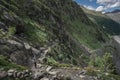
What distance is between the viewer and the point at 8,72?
2109 centimetres

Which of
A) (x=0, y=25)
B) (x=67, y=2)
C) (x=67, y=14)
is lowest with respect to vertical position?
(x=0, y=25)

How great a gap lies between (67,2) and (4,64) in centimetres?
16738

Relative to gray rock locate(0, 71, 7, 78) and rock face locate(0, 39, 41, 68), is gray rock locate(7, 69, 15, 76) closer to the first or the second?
gray rock locate(0, 71, 7, 78)

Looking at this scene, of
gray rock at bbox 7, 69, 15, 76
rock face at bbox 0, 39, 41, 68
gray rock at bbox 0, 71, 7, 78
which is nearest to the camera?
gray rock at bbox 0, 71, 7, 78

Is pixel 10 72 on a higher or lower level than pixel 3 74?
higher

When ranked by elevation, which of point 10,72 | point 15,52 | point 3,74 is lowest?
point 3,74

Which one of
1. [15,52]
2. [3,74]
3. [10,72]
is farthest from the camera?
[15,52]

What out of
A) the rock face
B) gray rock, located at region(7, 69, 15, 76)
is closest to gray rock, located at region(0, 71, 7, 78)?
gray rock, located at region(7, 69, 15, 76)

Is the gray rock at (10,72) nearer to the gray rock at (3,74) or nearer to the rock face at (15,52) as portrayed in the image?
the gray rock at (3,74)

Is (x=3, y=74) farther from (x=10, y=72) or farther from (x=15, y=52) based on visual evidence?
(x=15, y=52)

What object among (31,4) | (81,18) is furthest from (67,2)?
(31,4)

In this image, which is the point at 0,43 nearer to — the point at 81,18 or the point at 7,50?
the point at 7,50

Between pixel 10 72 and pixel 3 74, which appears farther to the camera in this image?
Result: pixel 10 72

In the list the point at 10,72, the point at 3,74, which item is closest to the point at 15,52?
the point at 10,72
